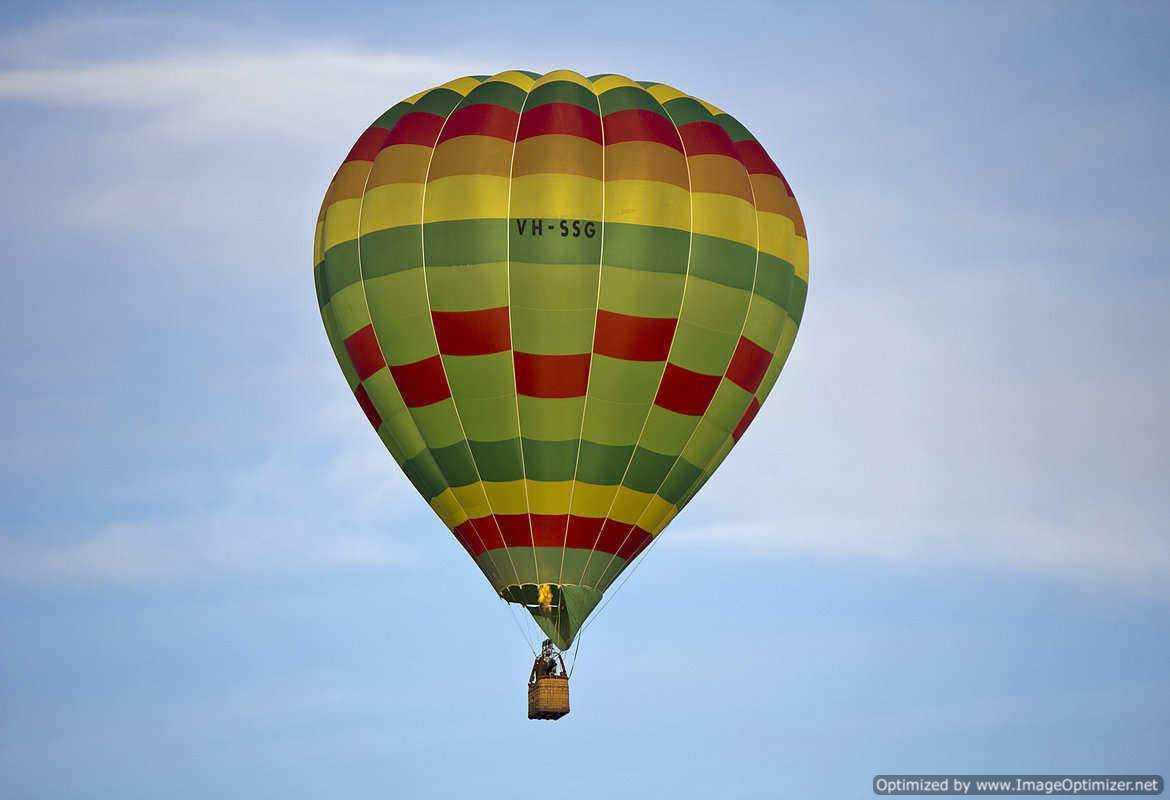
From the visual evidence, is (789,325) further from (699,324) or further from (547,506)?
(547,506)

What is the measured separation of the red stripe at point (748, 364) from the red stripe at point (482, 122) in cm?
447

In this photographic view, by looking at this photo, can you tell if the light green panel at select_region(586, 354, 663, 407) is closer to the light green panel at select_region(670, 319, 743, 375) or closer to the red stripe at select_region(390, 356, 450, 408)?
the light green panel at select_region(670, 319, 743, 375)

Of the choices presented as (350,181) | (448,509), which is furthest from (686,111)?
(448,509)

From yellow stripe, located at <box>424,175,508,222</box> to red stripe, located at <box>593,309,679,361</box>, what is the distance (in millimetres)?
2093

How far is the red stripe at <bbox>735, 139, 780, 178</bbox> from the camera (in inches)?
1548

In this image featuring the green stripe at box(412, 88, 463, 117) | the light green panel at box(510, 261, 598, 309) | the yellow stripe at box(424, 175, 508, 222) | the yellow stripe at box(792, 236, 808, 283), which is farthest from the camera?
the yellow stripe at box(792, 236, 808, 283)

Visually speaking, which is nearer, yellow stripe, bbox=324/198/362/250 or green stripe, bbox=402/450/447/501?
green stripe, bbox=402/450/447/501

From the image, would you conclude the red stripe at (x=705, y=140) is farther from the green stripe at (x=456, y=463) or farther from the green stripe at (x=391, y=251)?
the green stripe at (x=456, y=463)

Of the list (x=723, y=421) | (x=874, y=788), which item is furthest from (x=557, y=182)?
(x=874, y=788)

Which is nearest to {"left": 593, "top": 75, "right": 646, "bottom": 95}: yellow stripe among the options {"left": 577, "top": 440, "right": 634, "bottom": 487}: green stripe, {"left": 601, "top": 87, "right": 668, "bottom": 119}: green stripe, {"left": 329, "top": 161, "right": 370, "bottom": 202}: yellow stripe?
{"left": 601, "top": 87, "right": 668, "bottom": 119}: green stripe

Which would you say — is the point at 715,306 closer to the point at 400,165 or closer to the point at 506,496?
the point at 506,496

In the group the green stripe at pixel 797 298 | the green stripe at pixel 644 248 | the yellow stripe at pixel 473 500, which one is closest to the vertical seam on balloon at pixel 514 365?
the yellow stripe at pixel 473 500

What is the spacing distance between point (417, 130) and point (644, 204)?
3655mm

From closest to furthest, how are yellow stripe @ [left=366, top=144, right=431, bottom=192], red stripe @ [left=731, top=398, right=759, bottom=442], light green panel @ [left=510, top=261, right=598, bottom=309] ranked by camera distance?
1. light green panel @ [left=510, top=261, right=598, bottom=309]
2. yellow stripe @ [left=366, top=144, right=431, bottom=192]
3. red stripe @ [left=731, top=398, right=759, bottom=442]
